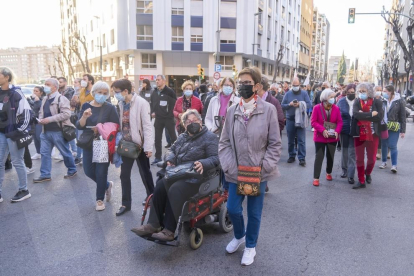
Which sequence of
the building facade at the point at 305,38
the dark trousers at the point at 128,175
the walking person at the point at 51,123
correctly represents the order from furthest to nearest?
the building facade at the point at 305,38, the walking person at the point at 51,123, the dark trousers at the point at 128,175

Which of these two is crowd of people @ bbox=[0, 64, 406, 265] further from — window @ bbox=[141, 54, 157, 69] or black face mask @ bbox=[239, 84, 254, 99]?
window @ bbox=[141, 54, 157, 69]

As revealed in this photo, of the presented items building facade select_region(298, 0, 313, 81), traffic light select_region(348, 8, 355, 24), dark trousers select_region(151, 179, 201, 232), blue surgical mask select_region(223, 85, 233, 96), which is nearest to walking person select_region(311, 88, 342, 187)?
blue surgical mask select_region(223, 85, 233, 96)

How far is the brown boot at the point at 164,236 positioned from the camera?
359cm

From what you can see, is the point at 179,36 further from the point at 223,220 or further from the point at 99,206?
the point at 223,220

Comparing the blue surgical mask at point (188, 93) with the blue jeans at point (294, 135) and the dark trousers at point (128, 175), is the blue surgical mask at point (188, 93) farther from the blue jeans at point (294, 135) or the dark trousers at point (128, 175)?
the dark trousers at point (128, 175)

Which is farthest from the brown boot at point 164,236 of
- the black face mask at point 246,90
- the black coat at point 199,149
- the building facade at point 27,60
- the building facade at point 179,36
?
the building facade at point 27,60

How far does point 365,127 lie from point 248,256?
3870mm

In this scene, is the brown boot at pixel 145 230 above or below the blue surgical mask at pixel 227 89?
below

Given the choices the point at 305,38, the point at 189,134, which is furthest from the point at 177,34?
the point at 305,38

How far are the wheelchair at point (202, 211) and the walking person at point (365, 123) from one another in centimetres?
321

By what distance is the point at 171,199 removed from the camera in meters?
3.71

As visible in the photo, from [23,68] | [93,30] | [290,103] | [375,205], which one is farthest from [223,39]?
[23,68]

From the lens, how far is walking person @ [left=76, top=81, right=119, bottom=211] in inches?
193

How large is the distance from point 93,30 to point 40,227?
4830 centimetres
